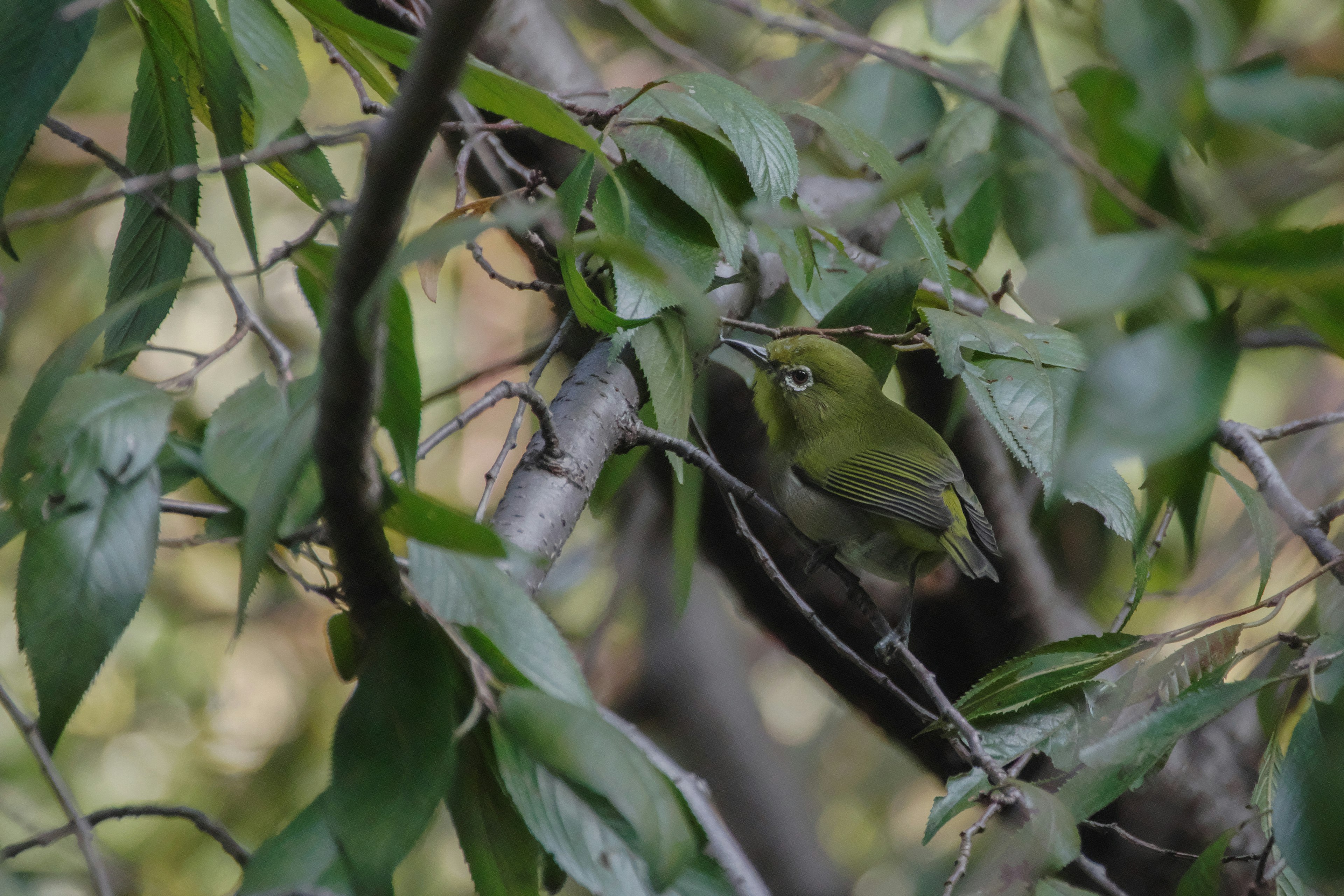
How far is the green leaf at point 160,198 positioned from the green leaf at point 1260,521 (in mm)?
1522

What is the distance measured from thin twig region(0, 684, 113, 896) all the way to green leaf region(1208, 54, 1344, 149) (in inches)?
43.0

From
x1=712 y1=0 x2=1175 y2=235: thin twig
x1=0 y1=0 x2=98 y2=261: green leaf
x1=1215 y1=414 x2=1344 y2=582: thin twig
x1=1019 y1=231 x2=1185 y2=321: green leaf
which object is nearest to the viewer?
x1=1019 y1=231 x2=1185 y2=321: green leaf

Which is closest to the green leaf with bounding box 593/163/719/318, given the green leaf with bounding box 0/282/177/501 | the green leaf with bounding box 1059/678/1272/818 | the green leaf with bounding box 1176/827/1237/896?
the green leaf with bounding box 0/282/177/501

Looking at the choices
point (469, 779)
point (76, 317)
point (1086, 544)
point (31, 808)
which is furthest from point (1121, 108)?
point (76, 317)

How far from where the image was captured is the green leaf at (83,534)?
885 millimetres

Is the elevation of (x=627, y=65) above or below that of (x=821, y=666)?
above

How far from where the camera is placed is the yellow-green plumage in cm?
240

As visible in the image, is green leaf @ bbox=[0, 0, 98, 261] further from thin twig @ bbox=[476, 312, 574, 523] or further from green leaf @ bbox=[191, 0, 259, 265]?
thin twig @ bbox=[476, 312, 574, 523]

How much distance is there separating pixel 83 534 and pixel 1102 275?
2.79ft

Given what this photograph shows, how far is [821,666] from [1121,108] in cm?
180

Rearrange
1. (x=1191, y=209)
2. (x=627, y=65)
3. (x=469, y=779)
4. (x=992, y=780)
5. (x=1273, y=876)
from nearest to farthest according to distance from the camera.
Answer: (x=1191, y=209), (x=469, y=779), (x=992, y=780), (x=1273, y=876), (x=627, y=65)

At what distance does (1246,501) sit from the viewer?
1.62 metres

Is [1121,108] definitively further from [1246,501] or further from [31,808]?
[31,808]

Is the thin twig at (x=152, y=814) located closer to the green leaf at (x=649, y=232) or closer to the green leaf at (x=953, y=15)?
the green leaf at (x=649, y=232)
